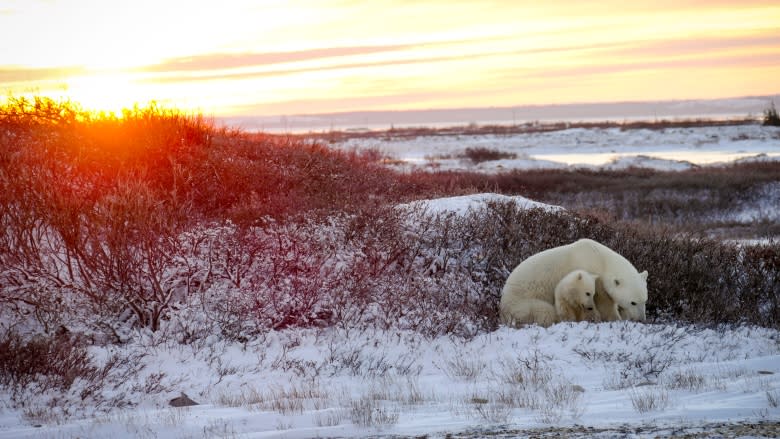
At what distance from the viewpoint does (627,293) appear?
9.07m

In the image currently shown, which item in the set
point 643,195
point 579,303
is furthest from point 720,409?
point 643,195

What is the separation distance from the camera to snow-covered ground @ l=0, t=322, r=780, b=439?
5441 millimetres

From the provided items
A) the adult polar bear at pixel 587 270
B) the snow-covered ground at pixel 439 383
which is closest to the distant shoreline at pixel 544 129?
the adult polar bear at pixel 587 270

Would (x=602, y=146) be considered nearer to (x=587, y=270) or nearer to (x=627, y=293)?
(x=587, y=270)

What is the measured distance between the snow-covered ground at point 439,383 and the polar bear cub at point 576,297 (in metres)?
0.45

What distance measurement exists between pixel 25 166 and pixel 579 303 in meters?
7.76

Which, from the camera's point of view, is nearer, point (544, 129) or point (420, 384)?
point (420, 384)

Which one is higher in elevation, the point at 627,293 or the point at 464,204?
the point at 464,204

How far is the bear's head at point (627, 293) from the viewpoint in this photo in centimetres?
907

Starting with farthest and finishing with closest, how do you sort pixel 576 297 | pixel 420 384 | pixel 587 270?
1. pixel 587 270
2. pixel 576 297
3. pixel 420 384

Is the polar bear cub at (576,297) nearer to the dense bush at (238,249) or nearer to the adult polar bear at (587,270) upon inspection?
the adult polar bear at (587,270)

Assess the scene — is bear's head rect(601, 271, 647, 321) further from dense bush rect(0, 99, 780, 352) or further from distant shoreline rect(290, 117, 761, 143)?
distant shoreline rect(290, 117, 761, 143)

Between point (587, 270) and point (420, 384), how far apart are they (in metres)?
3.22

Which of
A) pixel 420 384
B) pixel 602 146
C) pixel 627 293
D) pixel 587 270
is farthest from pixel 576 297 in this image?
pixel 602 146
